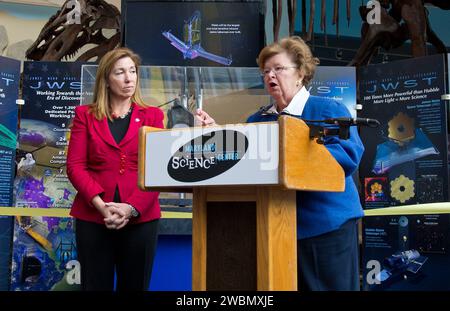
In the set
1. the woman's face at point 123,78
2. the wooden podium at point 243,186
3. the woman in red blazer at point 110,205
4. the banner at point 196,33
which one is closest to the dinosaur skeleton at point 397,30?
the banner at point 196,33

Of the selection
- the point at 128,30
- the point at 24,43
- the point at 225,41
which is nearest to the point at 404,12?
the point at 225,41

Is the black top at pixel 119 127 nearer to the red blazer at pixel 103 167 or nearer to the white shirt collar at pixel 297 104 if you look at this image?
the red blazer at pixel 103 167

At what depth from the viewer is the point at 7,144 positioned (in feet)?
12.7

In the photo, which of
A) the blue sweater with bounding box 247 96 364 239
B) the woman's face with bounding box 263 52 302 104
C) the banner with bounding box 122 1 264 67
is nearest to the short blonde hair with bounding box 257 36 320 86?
the woman's face with bounding box 263 52 302 104

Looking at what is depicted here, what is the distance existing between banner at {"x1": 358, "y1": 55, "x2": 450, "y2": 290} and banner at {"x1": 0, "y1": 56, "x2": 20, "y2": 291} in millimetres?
2331

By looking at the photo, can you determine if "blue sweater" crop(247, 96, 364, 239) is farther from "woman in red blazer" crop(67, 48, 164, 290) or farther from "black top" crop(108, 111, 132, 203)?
"black top" crop(108, 111, 132, 203)

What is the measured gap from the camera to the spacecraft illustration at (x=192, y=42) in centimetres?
397

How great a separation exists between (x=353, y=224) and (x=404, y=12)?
126 inches

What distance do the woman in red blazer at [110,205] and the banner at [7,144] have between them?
175 centimetres

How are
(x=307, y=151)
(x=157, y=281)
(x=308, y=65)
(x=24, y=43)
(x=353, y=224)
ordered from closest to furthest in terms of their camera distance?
1. (x=307, y=151)
2. (x=353, y=224)
3. (x=308, y=65)
4. (x=157, y=281)
5. (x=24, y=43)

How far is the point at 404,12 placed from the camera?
4.58 meters

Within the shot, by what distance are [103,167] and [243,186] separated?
858 millimetres

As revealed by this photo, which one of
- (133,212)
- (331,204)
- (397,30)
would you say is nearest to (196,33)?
(397,30)

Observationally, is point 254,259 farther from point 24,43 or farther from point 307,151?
point 24,43
